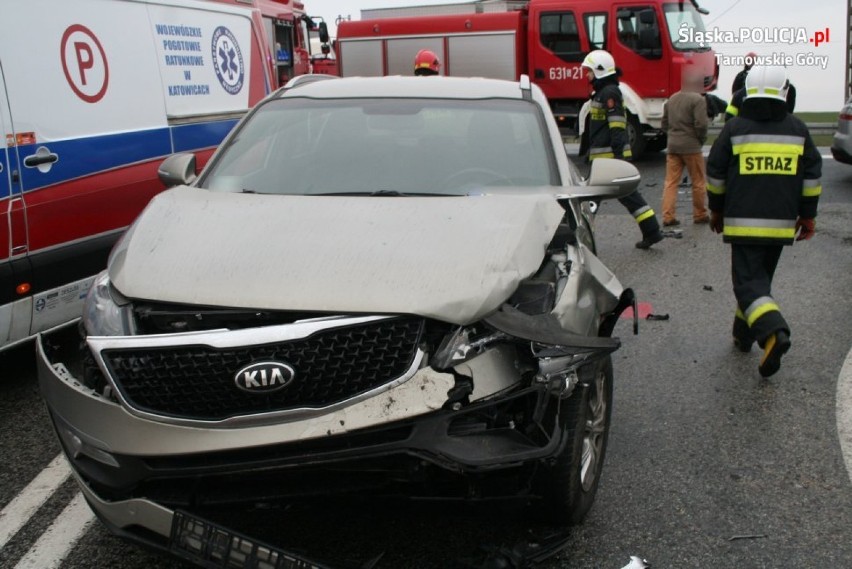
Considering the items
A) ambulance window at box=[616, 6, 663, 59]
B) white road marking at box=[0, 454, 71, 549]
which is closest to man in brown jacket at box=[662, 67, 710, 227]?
ambulance window at box=[616, 6, 663, 59]

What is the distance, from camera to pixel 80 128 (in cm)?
566

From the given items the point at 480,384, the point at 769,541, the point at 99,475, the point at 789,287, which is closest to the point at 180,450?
the point at 99,475

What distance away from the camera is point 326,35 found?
1702 cm

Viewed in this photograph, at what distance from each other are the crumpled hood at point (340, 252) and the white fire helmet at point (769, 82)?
2291 millimetres

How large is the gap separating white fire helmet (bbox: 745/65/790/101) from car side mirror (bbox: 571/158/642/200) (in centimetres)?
157

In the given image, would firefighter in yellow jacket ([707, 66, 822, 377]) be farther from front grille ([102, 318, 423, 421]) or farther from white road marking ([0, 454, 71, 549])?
white road marking ([0, 454, 71, 549])

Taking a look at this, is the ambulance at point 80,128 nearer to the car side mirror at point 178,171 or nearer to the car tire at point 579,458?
the car side mirror at point 178,171

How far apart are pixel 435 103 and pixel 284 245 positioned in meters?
1.69

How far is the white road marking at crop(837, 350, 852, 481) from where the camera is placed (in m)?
4.54

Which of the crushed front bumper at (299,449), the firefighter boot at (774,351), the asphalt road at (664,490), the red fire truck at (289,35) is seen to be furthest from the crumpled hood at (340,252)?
the red fire truck at (289,35)

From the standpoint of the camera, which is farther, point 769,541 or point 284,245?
point 769,541

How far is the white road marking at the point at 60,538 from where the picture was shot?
11.8ft

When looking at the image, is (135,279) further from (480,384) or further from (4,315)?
(4,315)

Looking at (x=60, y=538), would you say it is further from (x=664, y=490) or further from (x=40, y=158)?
(x=664, y=490)
